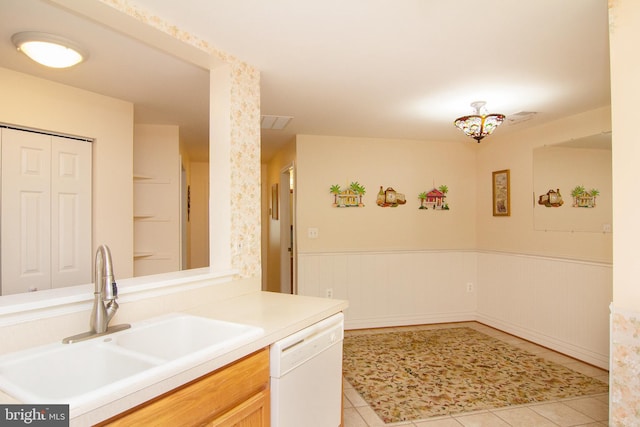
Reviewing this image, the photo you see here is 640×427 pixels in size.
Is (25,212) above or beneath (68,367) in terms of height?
above

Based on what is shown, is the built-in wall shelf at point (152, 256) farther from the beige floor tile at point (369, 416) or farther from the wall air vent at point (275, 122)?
the beige floor tile at point (369, 416)

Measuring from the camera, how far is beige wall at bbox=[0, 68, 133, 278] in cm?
252

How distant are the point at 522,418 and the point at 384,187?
2.73 m

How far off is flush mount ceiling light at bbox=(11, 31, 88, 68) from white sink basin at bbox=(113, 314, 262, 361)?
1.54 m

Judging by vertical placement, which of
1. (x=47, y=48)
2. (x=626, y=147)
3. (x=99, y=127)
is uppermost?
(x=47, y=48)

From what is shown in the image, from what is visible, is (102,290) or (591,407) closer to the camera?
(102,290)

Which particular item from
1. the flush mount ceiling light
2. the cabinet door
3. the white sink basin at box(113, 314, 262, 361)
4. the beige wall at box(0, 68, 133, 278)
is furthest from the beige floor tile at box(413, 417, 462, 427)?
the flush mount ceiling light

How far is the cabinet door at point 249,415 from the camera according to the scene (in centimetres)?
134

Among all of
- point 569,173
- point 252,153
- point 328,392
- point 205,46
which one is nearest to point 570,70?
point 569,173

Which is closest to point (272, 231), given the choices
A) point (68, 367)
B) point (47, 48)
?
point (47, 48)

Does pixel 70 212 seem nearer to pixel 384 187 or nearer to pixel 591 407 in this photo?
pixel 384 187

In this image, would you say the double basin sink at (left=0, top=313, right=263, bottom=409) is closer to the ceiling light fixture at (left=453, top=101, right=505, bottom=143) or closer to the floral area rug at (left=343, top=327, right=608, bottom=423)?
the floral area rug at (left=343, top=327, right=608, bottom=423)

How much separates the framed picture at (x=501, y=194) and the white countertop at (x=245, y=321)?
3016 millimetres

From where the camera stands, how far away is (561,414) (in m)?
2.53
